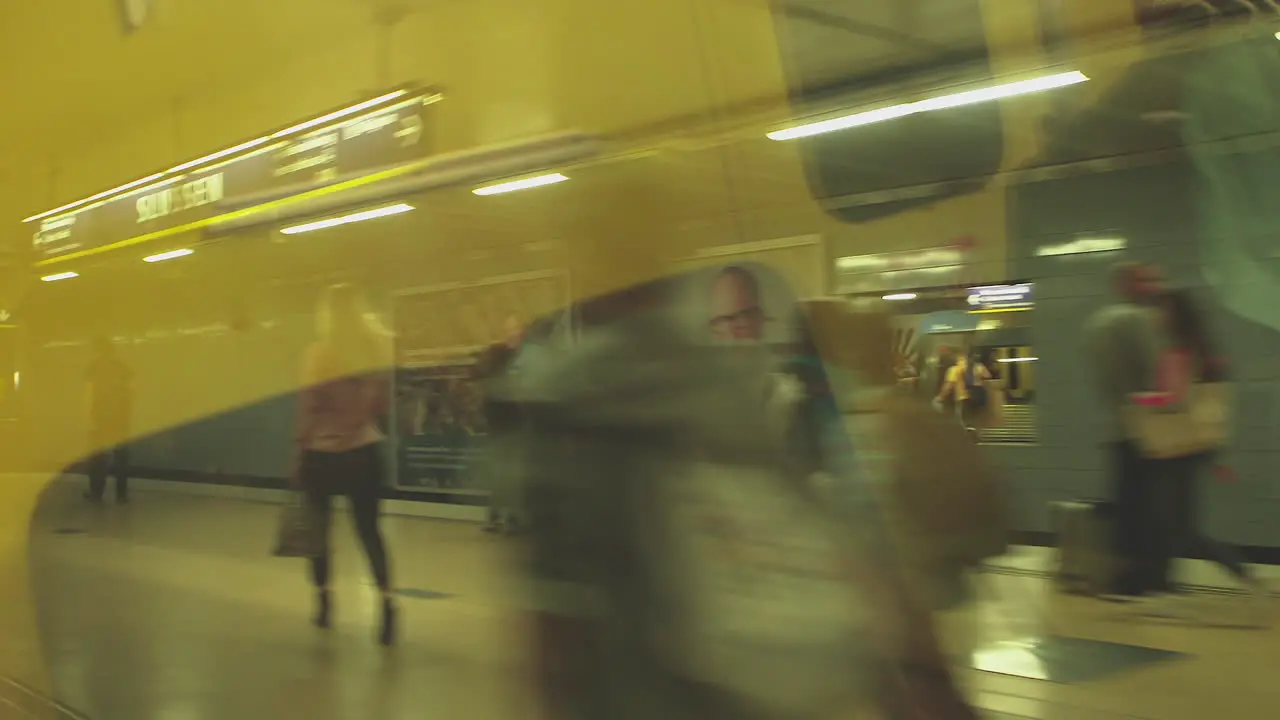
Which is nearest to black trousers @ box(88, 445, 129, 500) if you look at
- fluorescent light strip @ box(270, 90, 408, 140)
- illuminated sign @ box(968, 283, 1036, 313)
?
fluorescent light strip @ box(270, 90, 408, 140)

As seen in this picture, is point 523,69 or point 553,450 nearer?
point 553,450

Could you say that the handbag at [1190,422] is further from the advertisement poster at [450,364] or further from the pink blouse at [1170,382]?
the advertisement poster at [450,364]

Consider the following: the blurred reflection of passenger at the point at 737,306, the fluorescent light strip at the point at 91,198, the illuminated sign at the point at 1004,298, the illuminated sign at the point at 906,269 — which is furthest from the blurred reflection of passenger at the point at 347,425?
the illuminated sign at the point at 1004,298

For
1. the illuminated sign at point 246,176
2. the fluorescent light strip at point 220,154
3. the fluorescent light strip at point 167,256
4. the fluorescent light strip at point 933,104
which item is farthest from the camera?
the fluorescent light strip at point 167,256

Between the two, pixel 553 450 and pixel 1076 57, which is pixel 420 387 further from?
pixel 1076 57

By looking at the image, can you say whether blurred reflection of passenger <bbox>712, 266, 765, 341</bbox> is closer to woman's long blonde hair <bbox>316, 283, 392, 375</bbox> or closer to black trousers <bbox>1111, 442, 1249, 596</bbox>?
black trousers <bbox>1111, 442, 1249, 596</bbox>

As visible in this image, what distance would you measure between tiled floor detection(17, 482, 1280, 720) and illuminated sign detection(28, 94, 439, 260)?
→ 759 mm

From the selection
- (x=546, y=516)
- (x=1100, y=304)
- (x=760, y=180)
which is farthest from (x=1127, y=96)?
(x=546, y=516)

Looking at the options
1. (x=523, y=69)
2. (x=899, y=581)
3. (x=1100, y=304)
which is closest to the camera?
(x=1100, y=304)

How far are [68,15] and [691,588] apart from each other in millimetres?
2761

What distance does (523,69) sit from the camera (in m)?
2.05

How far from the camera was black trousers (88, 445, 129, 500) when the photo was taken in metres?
3.20

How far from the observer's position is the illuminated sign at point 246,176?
212 centimetres

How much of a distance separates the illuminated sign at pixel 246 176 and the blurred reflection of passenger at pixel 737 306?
710 mm
